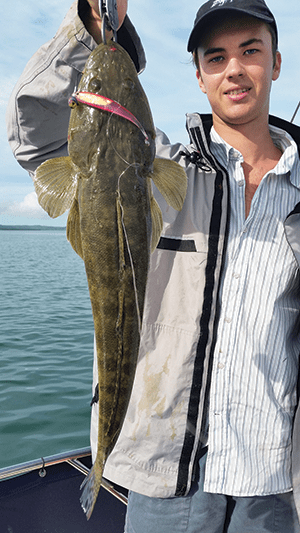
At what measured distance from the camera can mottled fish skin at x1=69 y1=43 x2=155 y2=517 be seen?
5.14 ft

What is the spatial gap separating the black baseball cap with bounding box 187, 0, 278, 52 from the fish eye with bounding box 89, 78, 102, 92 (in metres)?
1.20

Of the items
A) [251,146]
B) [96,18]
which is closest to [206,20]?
[251,146]

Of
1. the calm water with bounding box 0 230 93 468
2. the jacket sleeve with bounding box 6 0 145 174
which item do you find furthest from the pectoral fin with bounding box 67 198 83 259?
the calm water with bounding box 0 230 93 468

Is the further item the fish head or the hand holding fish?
the hand holding fish

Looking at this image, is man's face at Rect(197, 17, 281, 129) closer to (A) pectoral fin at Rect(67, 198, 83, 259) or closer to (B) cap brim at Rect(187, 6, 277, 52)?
(B) cap brim at Rect(187, 6, 277, 52)

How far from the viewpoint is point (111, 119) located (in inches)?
62.0

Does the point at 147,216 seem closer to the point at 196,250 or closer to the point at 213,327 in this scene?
the point at 196,250

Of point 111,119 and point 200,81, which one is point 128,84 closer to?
point 111,119

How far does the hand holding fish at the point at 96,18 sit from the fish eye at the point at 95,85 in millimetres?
259

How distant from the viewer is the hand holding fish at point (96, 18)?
173cm

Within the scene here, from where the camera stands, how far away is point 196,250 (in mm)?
2297

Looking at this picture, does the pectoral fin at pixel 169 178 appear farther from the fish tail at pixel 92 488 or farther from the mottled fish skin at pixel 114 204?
the fish tail at pixel 92 488

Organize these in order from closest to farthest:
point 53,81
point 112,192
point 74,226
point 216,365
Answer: point 112,192, point 74,226, point 53,81, point 216,365

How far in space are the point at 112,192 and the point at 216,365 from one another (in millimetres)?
1251
